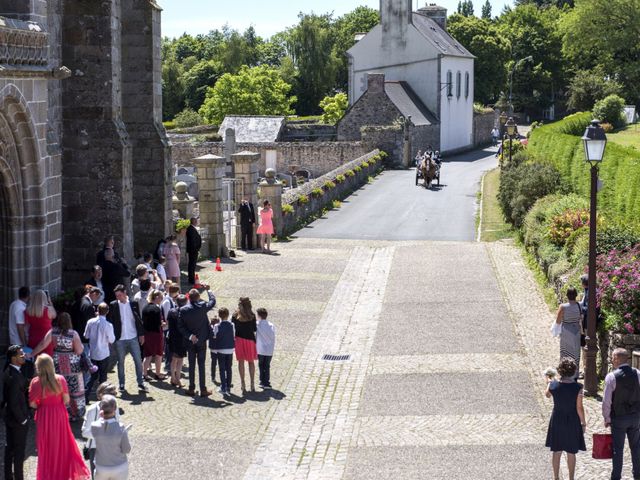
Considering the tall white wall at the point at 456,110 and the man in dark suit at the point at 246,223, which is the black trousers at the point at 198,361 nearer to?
the man in dark suit at the point at 246,223

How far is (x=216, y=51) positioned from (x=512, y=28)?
3475 cm

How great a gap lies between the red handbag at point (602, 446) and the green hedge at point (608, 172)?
12.1 m

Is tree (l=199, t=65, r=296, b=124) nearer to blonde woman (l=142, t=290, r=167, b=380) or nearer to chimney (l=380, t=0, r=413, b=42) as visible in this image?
chimney (l=380, t=0, r=413, b=42)

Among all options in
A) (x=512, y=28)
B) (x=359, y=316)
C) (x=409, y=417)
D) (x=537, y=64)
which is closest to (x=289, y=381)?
(x=409, y=417)

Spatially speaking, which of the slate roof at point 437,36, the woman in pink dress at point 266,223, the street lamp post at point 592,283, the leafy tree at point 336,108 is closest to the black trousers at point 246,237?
the woman in pink dress at point 266,223

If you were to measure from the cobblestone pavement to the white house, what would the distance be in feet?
143

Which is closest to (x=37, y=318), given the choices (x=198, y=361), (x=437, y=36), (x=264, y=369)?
(x=198, y=361)

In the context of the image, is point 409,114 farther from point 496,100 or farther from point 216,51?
point 216,51

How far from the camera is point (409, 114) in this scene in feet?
197

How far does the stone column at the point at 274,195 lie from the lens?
2934 centimetres

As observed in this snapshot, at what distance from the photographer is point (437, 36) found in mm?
70875

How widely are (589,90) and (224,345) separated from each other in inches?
2435

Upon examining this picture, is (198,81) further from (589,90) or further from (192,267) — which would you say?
(192,267)

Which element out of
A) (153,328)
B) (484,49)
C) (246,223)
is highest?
(484,49)
